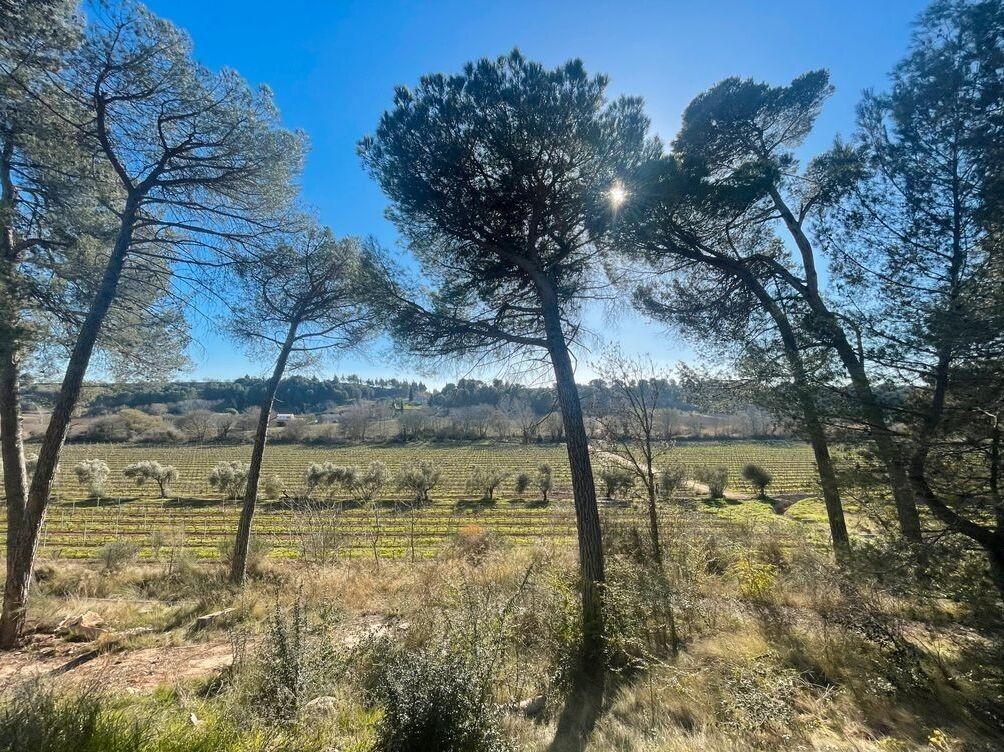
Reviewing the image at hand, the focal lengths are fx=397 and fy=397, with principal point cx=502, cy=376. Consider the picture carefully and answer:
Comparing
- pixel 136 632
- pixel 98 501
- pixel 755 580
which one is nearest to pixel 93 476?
pixel 98 501

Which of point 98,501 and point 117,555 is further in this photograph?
point 98,501

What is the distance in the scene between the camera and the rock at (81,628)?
5242 mm

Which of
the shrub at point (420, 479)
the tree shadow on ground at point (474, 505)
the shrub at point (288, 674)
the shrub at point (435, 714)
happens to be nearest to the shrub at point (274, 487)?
the shrub at point (420, 479)

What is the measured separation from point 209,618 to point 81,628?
4.65ft

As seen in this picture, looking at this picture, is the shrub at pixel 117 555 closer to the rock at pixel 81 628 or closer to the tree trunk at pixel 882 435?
the rock at pixel 81 628

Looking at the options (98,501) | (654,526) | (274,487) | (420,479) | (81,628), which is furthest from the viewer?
(420,479)

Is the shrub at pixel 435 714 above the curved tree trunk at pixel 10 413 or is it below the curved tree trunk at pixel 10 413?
below

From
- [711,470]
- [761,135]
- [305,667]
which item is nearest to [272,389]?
[305,667]

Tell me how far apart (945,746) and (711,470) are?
29201 mm

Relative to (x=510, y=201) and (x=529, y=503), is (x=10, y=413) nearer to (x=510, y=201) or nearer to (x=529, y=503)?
(x=510, y=201)

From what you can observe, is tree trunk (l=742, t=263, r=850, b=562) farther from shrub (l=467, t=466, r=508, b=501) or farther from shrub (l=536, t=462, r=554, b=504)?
shrub (l=467, t=466, r=508, b=501)

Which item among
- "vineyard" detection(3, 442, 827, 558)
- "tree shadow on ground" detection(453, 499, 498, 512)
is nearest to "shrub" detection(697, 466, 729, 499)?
"vineyard" detection(3, 442, 827, 558)

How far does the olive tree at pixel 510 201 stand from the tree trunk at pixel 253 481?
4062 millimetres

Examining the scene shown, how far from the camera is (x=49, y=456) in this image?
5.00 m
